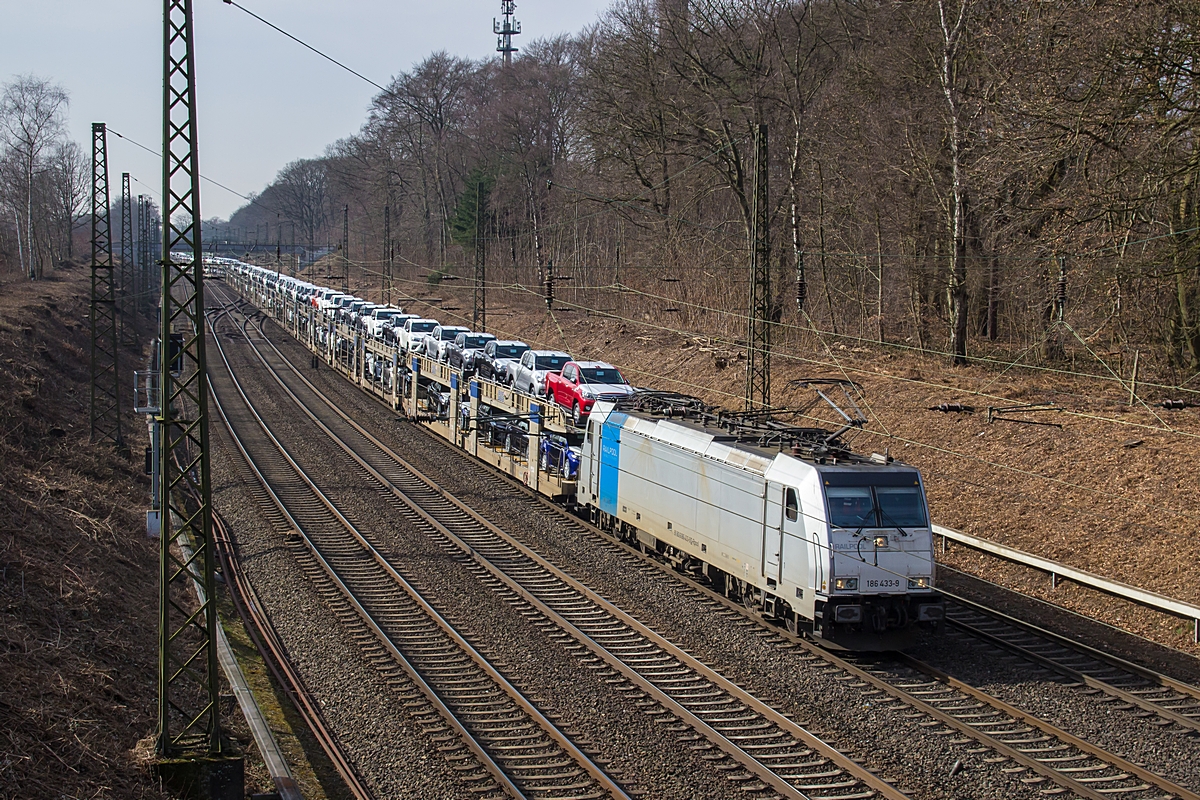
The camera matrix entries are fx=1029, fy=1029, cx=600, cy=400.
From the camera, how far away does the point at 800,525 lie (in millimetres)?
13977

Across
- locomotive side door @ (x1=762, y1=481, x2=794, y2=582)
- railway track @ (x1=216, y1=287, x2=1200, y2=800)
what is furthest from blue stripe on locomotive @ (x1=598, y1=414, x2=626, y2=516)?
locomotive side door @ (x1=762, y1=481, x2=794, y2=582)

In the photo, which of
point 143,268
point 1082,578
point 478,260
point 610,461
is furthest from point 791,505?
point 143,268

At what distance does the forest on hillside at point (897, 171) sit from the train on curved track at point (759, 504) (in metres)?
7.85

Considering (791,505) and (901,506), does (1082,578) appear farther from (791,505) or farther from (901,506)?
(791,505)

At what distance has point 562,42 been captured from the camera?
6300 centimetres

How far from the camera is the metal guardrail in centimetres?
1488

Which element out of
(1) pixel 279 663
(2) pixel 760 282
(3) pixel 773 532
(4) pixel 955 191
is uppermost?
(4) pixel 955 191

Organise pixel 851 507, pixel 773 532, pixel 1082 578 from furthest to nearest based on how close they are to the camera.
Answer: pixel 1082 578, pixel 773 532, pixel 851 507

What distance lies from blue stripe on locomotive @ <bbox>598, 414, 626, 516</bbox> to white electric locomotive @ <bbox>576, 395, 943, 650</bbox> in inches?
67.1

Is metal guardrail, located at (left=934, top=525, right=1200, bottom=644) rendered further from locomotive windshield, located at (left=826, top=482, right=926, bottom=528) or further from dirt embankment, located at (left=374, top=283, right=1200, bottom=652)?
locomotive windshield, located at (left=826, top=482, right=926, bottom=528)

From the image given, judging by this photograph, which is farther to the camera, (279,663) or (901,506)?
(901,506)

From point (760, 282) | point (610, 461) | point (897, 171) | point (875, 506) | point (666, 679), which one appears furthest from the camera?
point (897, 171)

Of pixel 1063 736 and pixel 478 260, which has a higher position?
pixel 478 260

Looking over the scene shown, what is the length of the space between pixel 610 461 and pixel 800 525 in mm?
6921
